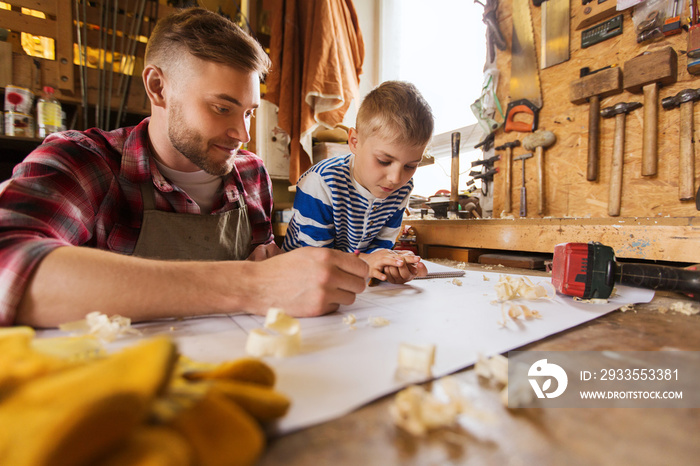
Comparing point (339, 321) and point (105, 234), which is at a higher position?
point (105, 234)

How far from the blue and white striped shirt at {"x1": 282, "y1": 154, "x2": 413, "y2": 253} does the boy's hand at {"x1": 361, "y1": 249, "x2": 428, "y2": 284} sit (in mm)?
340

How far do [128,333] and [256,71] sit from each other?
769mm

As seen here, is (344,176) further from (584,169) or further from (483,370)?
(584,169)

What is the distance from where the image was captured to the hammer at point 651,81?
1330mm

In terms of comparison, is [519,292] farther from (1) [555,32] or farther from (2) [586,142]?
(1) [555,32]

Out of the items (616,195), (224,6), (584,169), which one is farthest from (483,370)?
(224,6)

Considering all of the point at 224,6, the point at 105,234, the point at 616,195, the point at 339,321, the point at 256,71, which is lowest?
the point at 339,321

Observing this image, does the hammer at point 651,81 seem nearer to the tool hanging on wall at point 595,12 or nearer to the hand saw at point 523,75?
the tool hanging on wall at point 595,12

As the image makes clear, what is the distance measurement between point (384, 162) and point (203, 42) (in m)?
0.63

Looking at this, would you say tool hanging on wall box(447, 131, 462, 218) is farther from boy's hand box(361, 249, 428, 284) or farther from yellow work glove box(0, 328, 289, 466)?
yellow work glove box(0, 328, 289, 466)

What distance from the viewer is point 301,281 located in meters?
0.57

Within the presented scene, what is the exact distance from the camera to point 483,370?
14.7 inches

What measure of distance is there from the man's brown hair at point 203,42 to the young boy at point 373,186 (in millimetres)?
422

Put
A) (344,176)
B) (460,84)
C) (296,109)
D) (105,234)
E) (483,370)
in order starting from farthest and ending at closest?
1. (460,84)
2. (296,109)
3. (344,176)
4. (105,234)
5. (483,370)
